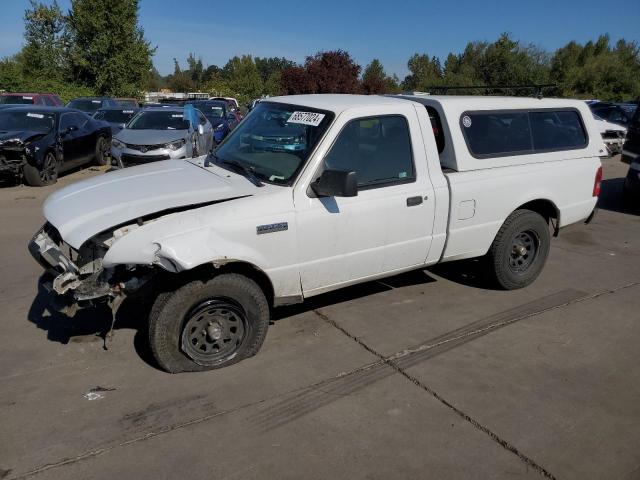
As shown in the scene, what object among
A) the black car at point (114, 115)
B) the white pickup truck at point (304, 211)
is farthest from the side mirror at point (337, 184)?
the black car at point (114, 115)

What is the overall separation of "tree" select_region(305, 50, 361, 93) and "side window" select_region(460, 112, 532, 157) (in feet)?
108

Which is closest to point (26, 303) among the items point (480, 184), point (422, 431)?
point (422, 431)

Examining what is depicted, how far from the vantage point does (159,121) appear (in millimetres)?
11766

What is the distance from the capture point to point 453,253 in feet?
16.1

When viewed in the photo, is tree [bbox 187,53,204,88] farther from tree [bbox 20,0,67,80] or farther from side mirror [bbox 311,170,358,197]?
side mirror [bbox 311,170,358,197]

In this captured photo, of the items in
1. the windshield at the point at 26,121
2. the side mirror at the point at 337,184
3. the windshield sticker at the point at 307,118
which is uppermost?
the windshield sticker at the point at 307,118

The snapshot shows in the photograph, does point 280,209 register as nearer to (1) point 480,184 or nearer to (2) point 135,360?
(2) point 135,360

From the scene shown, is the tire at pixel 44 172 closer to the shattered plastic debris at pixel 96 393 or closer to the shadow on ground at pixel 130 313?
the shadow on ground at pixel 130 313

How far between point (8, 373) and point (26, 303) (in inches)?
50.9

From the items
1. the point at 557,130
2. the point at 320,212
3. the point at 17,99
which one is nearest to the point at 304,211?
the point at 320,212

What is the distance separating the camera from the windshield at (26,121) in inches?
413

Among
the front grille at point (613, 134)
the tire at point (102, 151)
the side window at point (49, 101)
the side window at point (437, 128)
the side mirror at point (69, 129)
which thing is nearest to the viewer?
the side window at point (437, 128)

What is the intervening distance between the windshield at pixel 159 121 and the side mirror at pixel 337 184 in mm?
8596

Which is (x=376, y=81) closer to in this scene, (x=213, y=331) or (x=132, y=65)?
(x=132, y=65)
